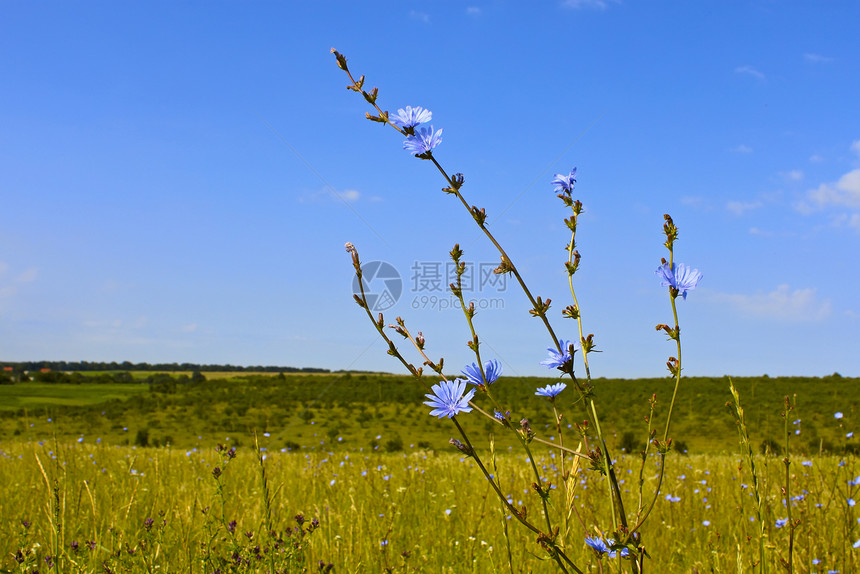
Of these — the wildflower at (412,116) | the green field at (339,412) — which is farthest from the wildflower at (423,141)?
the green field at (339,412)

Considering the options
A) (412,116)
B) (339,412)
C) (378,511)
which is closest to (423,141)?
(412,116)

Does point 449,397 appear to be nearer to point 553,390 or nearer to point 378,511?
point 553,390

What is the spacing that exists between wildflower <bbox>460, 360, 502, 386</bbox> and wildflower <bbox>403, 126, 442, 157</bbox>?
49 cm

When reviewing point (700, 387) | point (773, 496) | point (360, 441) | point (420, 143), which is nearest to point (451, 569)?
point (420, 143)

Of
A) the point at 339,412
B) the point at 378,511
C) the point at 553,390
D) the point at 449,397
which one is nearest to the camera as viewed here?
the point at 449,397

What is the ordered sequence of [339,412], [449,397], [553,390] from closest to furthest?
[449,397] < [553,390] < [339,412]

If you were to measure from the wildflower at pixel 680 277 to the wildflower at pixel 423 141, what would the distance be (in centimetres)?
55

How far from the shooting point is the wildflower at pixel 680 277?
1159 millimetres

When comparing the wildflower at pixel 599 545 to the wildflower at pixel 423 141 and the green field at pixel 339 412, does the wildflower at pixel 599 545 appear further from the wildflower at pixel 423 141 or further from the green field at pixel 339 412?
the green field at pixel 339 412

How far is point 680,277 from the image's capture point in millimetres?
1178

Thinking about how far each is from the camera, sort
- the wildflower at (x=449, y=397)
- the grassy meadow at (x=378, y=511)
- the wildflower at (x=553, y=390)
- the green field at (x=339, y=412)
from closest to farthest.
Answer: the wildflower at (x=449, y=397)
the wildflower at (x=553, y=390)
the grassy meadow at (x=378, y=511)
the green field at (x=339, y=412)

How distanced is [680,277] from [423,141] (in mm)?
627

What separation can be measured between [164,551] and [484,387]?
8.09 feet

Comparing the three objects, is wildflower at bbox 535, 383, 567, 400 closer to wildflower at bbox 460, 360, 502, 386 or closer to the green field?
wildflower at bbox 460, 360, 502, 386
